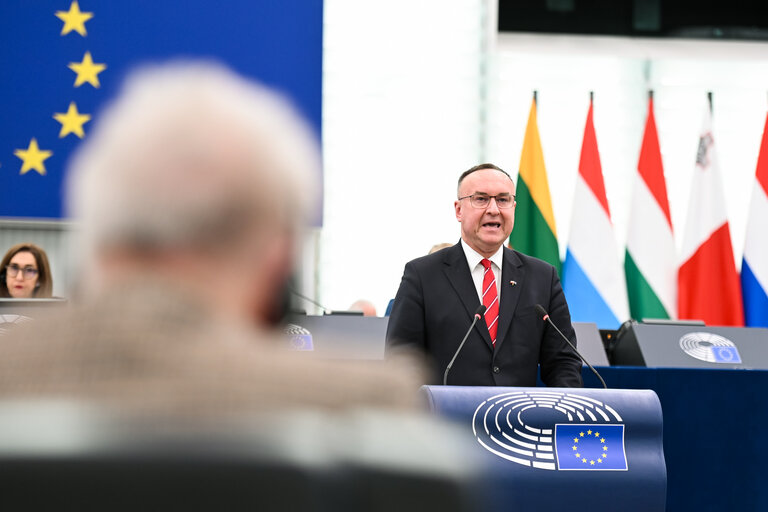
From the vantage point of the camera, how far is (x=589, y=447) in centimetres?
235

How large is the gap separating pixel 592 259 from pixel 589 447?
4.27 m

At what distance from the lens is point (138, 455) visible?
58 cm

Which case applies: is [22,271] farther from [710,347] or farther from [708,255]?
[708,255]

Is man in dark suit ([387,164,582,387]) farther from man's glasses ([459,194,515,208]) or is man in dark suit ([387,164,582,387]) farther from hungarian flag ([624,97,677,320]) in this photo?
hungarian flag ([624,97,677,320])

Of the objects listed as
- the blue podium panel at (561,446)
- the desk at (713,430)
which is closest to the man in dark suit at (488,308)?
the blue podium panel at (561,446)

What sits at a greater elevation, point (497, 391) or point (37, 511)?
point (37, 511)

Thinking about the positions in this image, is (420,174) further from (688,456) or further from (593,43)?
(688,456)

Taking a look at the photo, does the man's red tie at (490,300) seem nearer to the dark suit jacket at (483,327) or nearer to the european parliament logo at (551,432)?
the dark suit jacket at (483,327)

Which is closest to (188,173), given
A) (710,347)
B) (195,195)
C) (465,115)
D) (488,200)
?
(195,195)

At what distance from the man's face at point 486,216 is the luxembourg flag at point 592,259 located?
3.37 m

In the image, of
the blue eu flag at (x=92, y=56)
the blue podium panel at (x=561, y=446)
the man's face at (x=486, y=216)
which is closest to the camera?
the blue podium panel at (x=561, y=446)

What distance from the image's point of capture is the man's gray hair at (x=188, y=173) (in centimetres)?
66

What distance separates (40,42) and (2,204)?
121 centimetres

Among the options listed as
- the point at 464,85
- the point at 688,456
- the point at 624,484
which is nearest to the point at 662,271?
the point at 464,85
